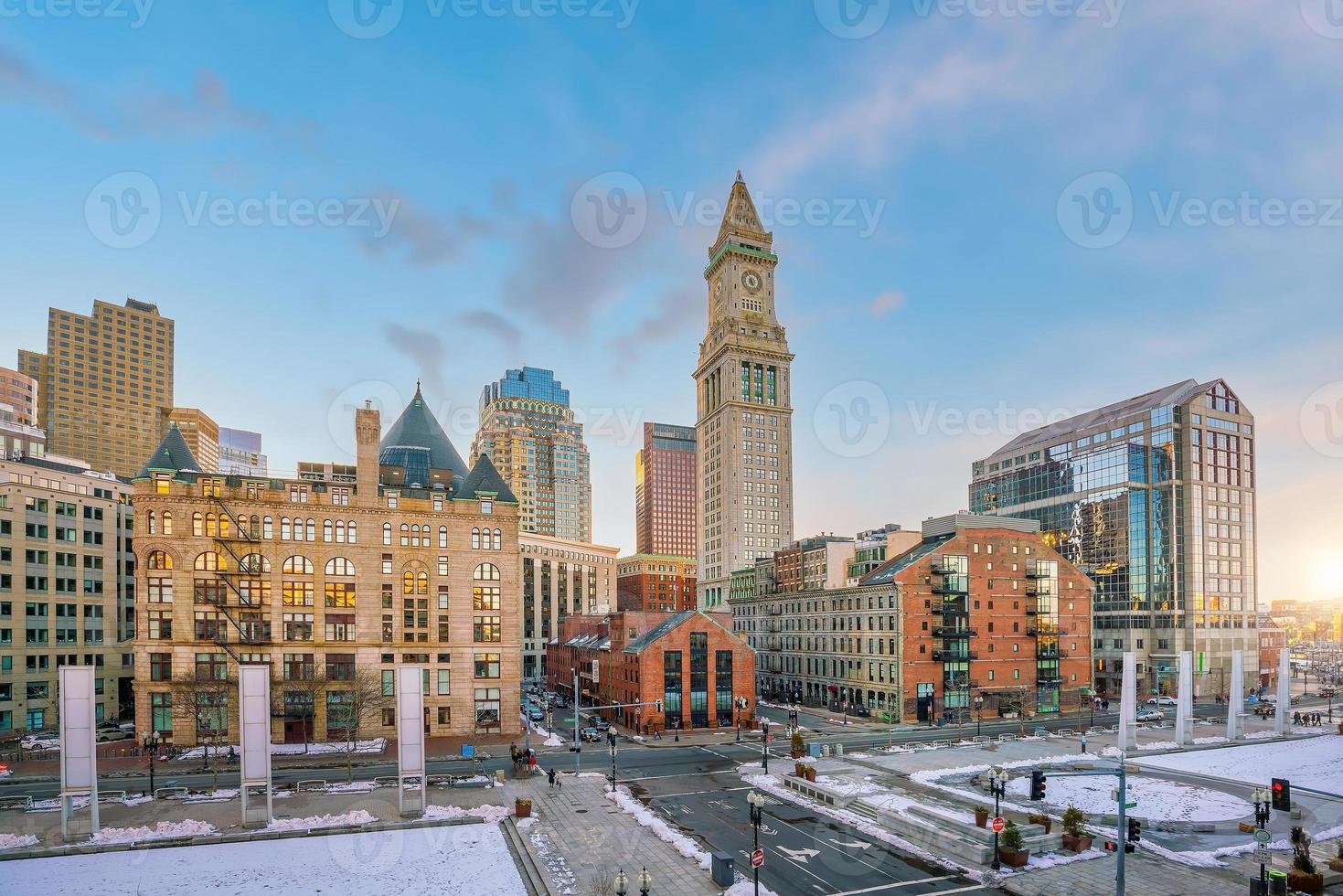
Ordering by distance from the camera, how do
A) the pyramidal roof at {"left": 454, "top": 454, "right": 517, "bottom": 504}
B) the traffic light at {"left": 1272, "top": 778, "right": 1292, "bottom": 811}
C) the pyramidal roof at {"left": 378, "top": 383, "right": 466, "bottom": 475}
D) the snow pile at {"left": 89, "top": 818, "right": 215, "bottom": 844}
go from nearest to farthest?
the traffic light at {"left": 1272, "top": 778, "right": 1292, "bottom": 811}
the snow pile at {"left": 89, "top": 818, "right": 215, "bottom": 844}
the pyramidal roof at {"left": 454, "top": 454, "right": 517, "bottom": 504}
the pyramidal roof at {"left": 378, "top": 383, "right": 466, "bottom": 475}

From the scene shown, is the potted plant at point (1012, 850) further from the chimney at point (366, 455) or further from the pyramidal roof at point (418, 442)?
the pyramidal roof at point (418, 442)

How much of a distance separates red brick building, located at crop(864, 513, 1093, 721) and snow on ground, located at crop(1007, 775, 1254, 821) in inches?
1148

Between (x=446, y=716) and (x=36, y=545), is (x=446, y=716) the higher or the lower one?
the lower one

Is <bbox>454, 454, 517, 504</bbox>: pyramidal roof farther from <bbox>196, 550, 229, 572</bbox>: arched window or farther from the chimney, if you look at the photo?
<bbox>196, 550, 229, 572</bbox>: arched window

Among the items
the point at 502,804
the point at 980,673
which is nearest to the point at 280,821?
the point at 502,804

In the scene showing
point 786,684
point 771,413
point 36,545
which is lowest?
point 786,684

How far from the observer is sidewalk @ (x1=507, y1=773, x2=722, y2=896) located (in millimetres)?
33344

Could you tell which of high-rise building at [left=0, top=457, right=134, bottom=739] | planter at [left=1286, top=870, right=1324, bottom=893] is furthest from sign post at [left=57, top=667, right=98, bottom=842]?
planter at [left=1286, top=870, right=1324, bottom=893]

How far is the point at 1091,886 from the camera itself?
109 feet

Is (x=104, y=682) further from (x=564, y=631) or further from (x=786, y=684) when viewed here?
(x=786, y=684)

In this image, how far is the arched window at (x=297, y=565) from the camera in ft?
225

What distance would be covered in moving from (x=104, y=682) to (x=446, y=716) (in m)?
42.9

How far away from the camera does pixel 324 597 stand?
226 feet

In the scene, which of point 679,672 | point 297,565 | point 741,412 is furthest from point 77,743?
point 741,412
